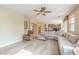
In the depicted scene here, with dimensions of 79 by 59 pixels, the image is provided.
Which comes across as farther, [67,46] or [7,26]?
[7,26]

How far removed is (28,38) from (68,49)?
6.41 meters

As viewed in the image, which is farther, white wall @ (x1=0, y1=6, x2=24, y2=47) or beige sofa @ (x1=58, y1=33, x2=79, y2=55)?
white wall @ (x1=0, y1=6, x2=24, y2=47)

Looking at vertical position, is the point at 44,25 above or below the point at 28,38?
above

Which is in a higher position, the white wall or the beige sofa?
the white wall

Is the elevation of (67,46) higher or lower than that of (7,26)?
lower

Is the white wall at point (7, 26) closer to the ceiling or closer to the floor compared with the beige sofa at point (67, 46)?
closer to the ceiling

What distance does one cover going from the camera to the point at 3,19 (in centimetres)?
606

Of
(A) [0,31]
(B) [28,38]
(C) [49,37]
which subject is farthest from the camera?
(C) [49,37]

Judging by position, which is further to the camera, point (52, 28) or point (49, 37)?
point (52, 28)

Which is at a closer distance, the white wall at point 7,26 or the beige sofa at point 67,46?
the beige sofa at point 67,46

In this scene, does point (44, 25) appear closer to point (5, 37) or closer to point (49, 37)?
point (49, 37)
